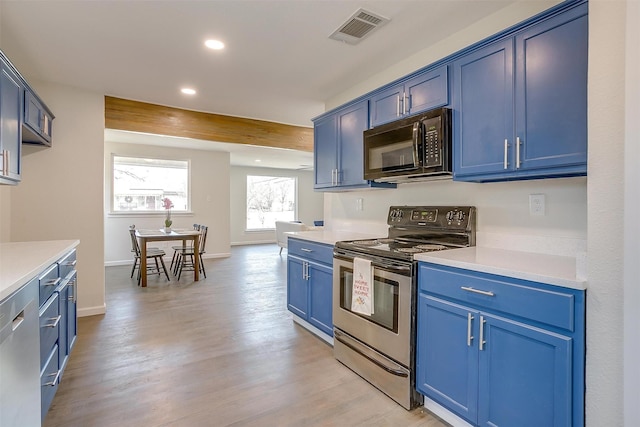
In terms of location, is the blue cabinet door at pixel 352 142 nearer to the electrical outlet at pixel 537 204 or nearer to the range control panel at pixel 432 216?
the range control panel at pixel 432 216

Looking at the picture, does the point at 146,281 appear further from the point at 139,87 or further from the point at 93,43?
the point at 93,43

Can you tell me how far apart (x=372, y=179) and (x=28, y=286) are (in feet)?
7.28

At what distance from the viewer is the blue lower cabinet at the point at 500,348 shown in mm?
1301

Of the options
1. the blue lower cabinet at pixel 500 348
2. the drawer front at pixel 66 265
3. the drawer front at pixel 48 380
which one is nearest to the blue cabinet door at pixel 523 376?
the blue lower cabinet at pixel 500 348

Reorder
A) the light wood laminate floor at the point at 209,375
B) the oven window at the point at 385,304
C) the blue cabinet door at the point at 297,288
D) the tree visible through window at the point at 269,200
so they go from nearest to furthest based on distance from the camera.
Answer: the light wood laminate floor at the point at 209,375, the oven window at the point at 385,304, the blue cabinet door at the point at 297,288, the tree visible through window at the point at 269,200

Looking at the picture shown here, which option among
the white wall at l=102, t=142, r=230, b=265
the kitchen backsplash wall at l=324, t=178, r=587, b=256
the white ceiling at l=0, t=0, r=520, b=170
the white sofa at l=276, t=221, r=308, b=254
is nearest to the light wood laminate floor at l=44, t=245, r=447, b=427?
the kitchen backsplash wall at l=324, t=178, r=587, b=256

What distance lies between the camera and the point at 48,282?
5.87 feet

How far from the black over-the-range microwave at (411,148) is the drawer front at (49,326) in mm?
2252

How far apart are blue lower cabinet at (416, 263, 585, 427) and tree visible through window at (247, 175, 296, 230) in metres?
8.17

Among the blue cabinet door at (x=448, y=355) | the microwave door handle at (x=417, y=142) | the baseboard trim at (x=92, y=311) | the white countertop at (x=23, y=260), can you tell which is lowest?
the baseboard trim at (x=92, y=311)

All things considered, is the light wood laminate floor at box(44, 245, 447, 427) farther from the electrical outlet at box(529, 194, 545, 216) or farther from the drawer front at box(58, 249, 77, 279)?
the electrical outlet at box(529, 194, 545, 216)

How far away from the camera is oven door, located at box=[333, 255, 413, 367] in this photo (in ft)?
6.37

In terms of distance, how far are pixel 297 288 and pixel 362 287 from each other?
1.14 m

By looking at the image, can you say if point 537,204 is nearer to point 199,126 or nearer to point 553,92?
point 553,92
